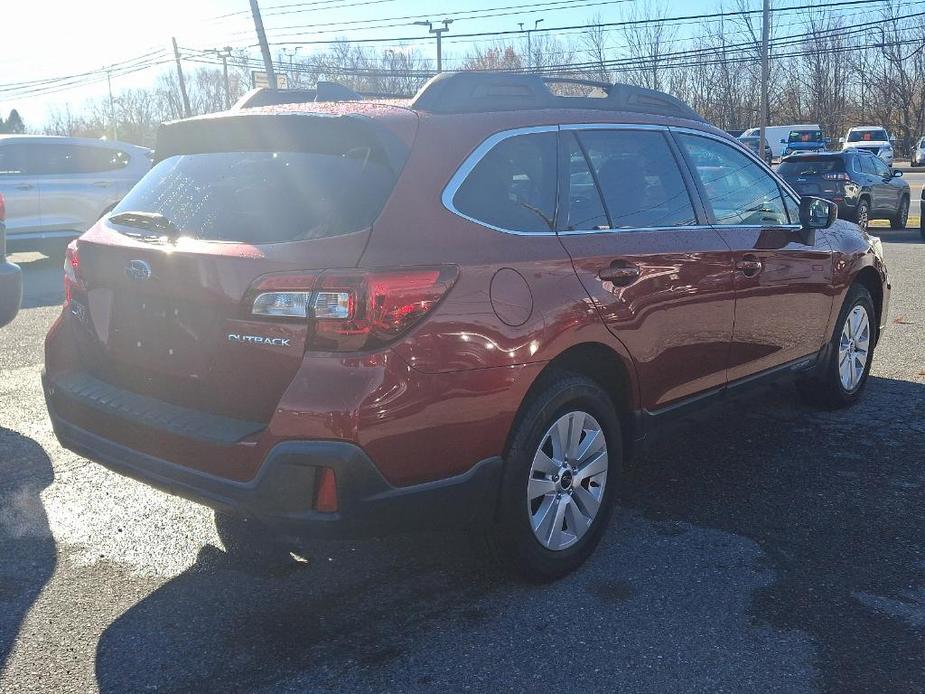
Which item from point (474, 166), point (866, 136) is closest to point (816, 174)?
point (474, 166)

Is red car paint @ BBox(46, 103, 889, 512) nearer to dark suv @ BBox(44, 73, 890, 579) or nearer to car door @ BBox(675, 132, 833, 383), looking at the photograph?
dark suv @ BBox(44, 73, 890, 579)

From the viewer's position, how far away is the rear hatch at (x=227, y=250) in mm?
2861

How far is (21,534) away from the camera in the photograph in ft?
12.7

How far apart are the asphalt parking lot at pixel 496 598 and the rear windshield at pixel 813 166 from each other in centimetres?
1328

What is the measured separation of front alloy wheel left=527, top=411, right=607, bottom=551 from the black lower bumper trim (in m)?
0.28

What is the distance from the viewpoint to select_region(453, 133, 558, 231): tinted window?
321 centimetres

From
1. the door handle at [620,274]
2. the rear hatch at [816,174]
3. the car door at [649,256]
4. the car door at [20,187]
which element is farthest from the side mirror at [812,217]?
the rear hatch at [816,174]

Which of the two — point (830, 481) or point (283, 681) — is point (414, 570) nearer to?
point (283, 681)

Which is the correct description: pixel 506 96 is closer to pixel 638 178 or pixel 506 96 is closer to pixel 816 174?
pixel 638 178

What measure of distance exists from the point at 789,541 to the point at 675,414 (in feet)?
2.30

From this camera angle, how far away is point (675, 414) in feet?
13.4

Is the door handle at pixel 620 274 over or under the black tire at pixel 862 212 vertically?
over

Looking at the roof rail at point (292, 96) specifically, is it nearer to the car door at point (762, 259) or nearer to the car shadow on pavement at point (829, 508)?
the car door at point (762, 259)

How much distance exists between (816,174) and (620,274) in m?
14.7
